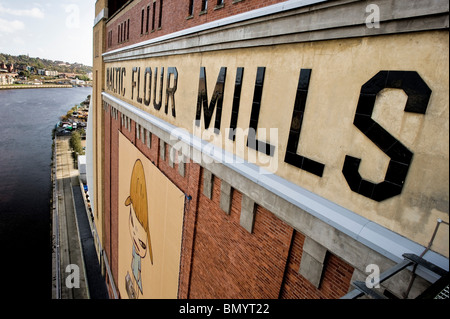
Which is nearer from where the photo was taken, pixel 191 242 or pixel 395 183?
pixel 395 183

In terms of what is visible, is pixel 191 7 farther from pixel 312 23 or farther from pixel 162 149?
pixel 312 23

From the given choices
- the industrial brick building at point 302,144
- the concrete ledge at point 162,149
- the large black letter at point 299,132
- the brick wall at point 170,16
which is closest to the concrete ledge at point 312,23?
the industrial brick building at point 302,144

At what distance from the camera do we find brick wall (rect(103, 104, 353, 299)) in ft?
14.9

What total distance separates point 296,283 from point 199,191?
3689mm

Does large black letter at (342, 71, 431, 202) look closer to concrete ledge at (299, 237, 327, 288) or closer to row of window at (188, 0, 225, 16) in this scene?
concrete ledge at (299, 237, 327, 288)

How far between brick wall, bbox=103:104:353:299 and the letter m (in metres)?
1.41

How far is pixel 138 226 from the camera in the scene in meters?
13.9

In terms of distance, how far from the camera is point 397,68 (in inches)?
123

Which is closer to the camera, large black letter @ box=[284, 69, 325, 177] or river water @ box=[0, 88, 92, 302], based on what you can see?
large black letter @ box=[284, 69, 325, 177]

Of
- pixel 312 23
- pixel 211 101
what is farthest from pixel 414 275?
pixel 211 101

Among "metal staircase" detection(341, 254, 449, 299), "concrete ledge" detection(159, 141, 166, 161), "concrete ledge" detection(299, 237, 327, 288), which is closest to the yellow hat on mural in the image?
"concrete ledge" detection(159, 141, 166, 161)

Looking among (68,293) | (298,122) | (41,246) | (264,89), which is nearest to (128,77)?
(264,89)

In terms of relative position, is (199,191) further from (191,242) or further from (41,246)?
(41,246)

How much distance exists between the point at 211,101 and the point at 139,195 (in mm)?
8759
